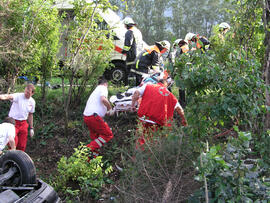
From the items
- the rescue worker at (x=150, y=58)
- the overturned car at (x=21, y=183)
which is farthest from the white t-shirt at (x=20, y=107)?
the rescue worker at (x=150, y=58)

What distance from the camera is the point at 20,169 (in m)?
4.12

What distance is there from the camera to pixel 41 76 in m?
8.66

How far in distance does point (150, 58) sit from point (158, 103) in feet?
9.34

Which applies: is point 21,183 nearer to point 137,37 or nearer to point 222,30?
point 137,37

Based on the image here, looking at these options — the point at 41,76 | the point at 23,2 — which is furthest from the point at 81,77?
the point at 23,2

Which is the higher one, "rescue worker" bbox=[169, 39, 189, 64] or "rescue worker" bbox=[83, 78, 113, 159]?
"rescue worker" bbox=[169, 39, 189, 64]

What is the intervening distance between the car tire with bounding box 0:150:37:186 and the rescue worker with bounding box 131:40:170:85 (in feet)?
15.1

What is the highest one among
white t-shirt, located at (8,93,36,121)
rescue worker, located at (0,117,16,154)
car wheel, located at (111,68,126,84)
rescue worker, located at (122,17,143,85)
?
rescue worker, located at (122,17,143,85)

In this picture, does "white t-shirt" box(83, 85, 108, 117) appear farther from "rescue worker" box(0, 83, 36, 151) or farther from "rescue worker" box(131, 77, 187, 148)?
"rescue worker" box(0, 83, 36, 151)

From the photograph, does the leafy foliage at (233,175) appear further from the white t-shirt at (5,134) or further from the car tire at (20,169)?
the white t-shirt at (5,134)

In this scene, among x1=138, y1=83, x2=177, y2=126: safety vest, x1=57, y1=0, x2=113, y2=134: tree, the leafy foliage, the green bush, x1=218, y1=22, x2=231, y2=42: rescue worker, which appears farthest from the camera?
x1=218, y1=22, x2=231, y2=42: rescue worker

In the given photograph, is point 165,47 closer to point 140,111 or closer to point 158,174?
point 140,111

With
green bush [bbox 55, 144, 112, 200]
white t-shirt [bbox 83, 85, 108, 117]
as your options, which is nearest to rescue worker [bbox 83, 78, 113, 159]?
white t-shirt [bbox 83, 85, 108, 117]

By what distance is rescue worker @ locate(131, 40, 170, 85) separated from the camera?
8.13 m
